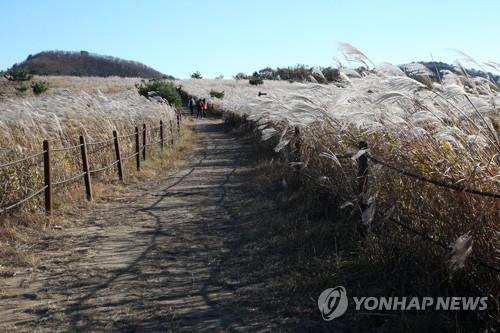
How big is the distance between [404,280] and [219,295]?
1675 mm

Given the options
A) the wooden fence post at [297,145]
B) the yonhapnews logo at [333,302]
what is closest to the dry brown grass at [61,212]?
the yonhapnews logo at [333,302]

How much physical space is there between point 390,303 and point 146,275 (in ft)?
8.50

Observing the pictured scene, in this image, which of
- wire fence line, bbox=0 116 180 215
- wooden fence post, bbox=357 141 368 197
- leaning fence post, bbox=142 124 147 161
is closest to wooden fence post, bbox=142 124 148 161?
leaning fence post, bbox=142 124 147 161

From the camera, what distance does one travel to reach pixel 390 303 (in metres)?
3.79

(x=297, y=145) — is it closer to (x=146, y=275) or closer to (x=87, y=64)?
(x=146, y=275)

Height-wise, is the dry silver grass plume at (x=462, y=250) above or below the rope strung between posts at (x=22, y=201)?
above

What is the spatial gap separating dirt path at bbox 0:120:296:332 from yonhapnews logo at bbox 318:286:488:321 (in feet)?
1.42

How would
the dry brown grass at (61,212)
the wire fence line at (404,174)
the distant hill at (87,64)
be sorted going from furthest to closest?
the distant hill at (87,64)
the dry brown grass at (61,212)
the wire fence line at (404,174)

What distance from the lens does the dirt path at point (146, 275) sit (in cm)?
423

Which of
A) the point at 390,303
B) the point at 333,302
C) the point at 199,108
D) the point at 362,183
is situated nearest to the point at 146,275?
the point at 333,302

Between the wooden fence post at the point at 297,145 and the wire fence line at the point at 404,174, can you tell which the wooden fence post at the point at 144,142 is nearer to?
the wooden fence post at the point at 297,145

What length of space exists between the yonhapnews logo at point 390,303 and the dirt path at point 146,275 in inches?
17.1

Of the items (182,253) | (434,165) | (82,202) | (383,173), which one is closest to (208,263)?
(182,253)

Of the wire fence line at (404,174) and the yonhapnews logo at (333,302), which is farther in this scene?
the yonhapnews logo at (333,302)
